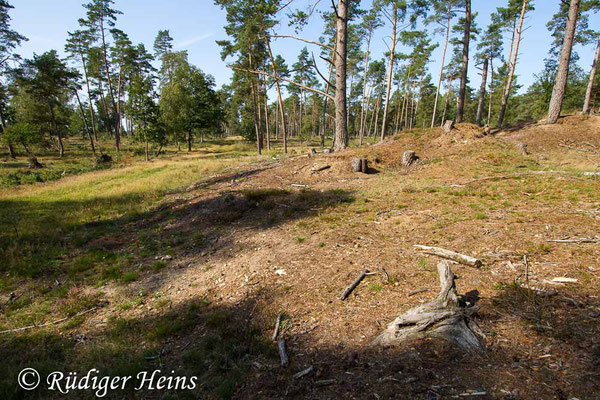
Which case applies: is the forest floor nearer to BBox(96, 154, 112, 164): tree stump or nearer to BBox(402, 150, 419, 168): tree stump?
BBox(402, 150, 419, 168): tree stump

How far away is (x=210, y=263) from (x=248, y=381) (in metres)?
3.62

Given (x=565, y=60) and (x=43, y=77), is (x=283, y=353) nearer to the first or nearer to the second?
(x=565, y=60)

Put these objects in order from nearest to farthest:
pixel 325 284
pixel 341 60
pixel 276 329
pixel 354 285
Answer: pixel 276 329 < pixel 354 285 < pixel 325 284 < pixel 341 60

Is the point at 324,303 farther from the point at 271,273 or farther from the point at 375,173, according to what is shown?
the point at 375,173

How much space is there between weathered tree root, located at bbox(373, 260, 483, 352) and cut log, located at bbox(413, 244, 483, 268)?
132 centimetres

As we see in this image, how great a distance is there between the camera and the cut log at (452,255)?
4634 mm

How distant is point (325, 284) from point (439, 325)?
2.02 meters

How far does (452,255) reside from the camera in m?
4.93

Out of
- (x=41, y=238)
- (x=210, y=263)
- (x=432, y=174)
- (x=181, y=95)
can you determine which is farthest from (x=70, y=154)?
(x=432, y=174)

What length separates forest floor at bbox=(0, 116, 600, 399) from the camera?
2969 mm

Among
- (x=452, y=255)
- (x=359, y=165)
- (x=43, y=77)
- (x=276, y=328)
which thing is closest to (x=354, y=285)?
(x=276, y=328)

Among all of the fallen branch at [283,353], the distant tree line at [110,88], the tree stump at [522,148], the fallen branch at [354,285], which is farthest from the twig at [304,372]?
the distant tree line at [110,88]

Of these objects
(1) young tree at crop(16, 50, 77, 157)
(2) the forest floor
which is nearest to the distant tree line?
(1) young tree at crop(16, 50, 77, 157)

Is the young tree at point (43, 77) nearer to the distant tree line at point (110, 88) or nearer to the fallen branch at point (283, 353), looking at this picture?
the distant tree line at point (110, 88)
